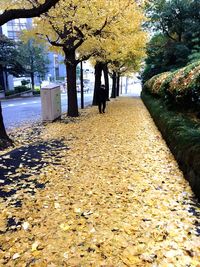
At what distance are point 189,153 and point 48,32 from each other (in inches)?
346

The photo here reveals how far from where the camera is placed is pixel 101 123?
10891 mm

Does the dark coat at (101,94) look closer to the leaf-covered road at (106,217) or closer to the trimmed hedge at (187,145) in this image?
the trimmed hedge at (187,145)

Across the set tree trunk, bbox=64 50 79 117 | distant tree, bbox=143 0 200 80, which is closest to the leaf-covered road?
tree trunk, bbox=64 50 79 117

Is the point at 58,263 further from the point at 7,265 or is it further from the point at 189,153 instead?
the point at 189,153

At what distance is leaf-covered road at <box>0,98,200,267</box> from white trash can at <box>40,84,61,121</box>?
560 cm

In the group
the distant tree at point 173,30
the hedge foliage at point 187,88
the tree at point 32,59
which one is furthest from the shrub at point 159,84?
the tree at point 32,59

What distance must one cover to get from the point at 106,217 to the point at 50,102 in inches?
332

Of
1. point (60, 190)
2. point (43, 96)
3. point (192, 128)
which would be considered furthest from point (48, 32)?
point (60, 190)

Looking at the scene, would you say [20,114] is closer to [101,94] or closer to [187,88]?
[101,94]

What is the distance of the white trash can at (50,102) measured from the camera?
37.2ft

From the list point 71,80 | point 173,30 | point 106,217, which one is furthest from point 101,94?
Answer: point 173,30

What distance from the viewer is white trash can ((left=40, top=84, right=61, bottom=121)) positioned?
11.4 m

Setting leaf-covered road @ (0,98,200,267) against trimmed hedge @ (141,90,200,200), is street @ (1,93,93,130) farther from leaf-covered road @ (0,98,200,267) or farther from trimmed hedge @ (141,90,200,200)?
leaf-covered road @ (0,98,200,267)

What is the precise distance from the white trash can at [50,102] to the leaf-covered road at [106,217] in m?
5.60
